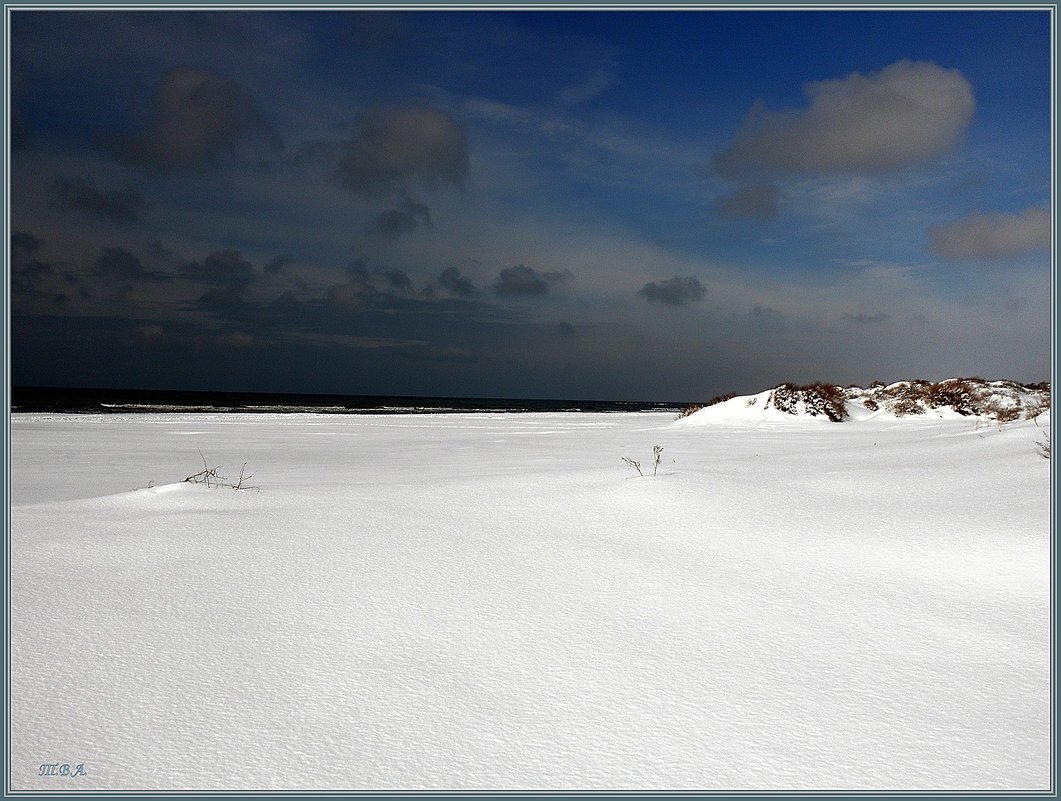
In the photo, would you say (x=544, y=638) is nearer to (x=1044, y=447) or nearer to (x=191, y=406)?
(x=1044, y=447)

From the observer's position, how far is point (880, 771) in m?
1.21

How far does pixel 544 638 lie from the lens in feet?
5.95

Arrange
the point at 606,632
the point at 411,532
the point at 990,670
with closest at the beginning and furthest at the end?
the point at 990,670, the point at 606,632, the point at 411,532

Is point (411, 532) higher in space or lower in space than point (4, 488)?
lower

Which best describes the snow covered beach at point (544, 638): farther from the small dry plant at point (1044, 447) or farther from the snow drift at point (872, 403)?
the snow drift at point (872, 403)

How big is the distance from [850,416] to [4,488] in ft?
48.9

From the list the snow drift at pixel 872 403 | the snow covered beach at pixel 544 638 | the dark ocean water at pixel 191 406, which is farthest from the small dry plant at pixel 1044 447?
the dark ocean water at pixel 191 406

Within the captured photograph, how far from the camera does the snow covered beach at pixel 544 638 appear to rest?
1243 millimetres

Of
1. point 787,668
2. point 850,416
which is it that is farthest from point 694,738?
point 850,416

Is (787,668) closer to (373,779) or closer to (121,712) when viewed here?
(373,779)

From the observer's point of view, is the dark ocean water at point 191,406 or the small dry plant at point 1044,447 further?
the dark ocean water at point 191,406

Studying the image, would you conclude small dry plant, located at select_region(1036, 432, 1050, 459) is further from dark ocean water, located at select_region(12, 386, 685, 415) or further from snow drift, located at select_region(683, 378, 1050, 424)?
dark ocean water, located at select_region(12, 386, 685, 415)

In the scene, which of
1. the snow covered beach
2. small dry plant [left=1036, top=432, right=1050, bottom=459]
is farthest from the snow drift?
the snow covered beach

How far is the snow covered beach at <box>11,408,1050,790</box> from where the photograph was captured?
1243mm
